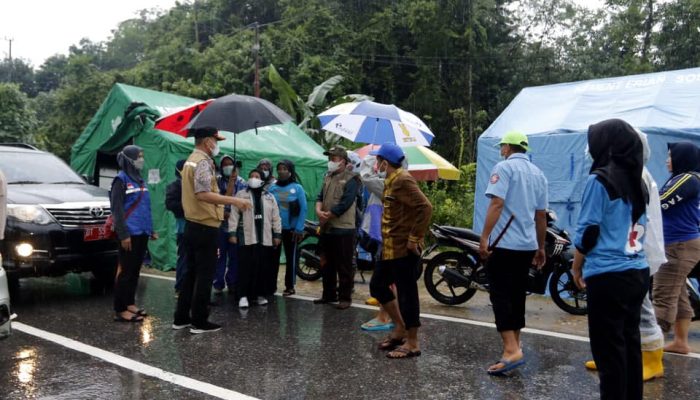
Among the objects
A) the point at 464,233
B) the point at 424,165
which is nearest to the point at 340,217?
the point at 464,233

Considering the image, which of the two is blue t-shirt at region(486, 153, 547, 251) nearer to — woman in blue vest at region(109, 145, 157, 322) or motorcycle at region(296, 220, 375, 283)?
woman in blue vest at region(109, 145, 157, 322)

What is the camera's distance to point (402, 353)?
5.24m

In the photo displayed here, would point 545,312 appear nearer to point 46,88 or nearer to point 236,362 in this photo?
point 236,362

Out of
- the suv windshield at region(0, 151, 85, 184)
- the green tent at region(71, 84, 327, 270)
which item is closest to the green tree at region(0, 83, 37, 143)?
the green tent at region(71, 84, 327, 270)

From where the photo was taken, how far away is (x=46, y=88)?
Result: 59281 mm

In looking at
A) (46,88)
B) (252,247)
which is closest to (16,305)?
(252,247)

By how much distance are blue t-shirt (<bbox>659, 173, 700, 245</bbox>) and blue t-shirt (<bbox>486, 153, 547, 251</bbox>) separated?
4.40 ft

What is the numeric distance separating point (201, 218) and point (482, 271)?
3459mm

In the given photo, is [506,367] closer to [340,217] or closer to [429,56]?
[340,217]

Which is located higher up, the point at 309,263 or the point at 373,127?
the point at 373,127

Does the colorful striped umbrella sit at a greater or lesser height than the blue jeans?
greater

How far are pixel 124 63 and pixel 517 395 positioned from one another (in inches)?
2180

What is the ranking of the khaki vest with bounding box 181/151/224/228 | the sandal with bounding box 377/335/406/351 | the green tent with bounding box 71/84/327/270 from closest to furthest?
the sandal with bounding box 377/335/406/351
the khaki vest with bounding box 181/151/224/228
the green tent with bounding box 71/84/327/270

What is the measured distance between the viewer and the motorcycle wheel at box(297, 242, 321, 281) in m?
9.45
